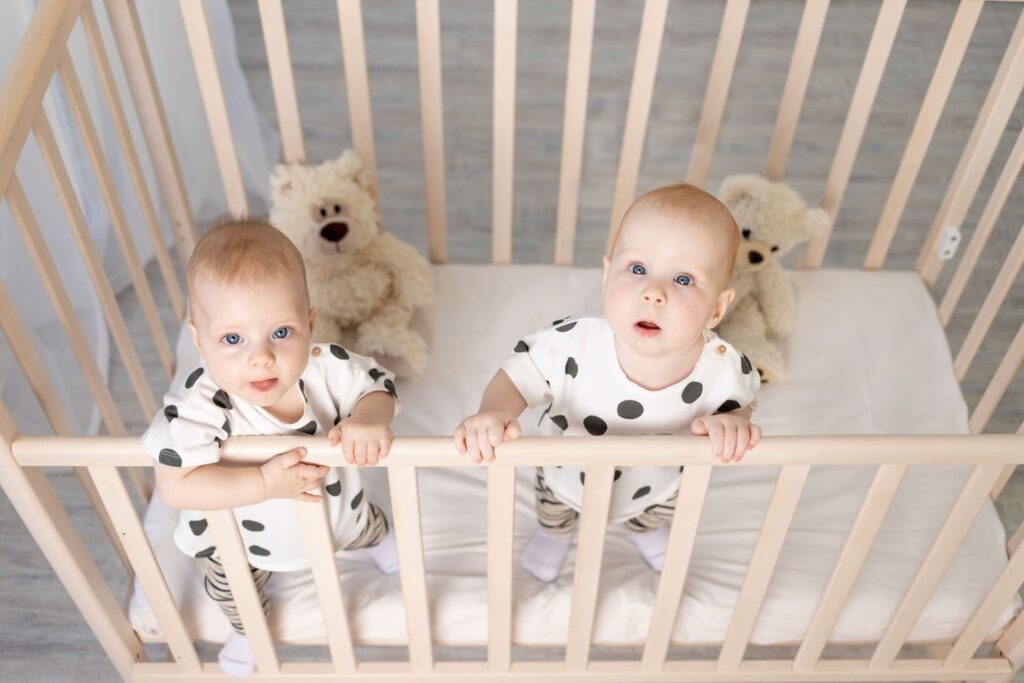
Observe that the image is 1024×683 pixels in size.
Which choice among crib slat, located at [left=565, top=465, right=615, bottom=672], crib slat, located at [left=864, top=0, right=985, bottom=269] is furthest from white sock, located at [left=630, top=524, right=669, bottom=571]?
crib slat, located at [left=864, top=0, right=985, bottom=269]

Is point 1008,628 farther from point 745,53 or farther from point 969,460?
point 745,53

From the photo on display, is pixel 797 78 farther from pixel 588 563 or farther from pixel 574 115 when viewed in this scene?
pixel 588 563

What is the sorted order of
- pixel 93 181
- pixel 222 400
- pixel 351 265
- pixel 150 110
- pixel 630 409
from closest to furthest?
1. pixel 222 400
2. pixel 630 409
3. pixel 150 110
4. pixel 351 265
5. pixel 93 181

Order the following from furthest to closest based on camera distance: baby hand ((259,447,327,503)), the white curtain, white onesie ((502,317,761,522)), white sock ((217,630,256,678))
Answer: the white curtain < white sock ((217,630,256,678)) < white onesie ((502,317,761,522)) < baby hand ((259,447,327,503))

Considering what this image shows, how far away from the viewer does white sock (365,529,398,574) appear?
48.9 inches

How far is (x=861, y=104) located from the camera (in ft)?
4.70

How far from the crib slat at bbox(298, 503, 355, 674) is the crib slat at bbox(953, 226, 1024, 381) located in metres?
0.97

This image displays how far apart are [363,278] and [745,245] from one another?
547 millimetres

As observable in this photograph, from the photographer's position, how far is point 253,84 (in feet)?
7.91

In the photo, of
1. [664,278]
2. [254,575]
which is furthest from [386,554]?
[664,278]

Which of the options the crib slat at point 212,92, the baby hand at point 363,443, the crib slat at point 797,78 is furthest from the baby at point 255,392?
the crib slat at point 797,78

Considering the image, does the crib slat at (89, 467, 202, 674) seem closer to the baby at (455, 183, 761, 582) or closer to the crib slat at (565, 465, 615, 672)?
the baby at (455, 183, 761, 582)

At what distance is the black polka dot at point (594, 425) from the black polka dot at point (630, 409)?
0.08 ft

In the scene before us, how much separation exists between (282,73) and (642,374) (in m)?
0.68
